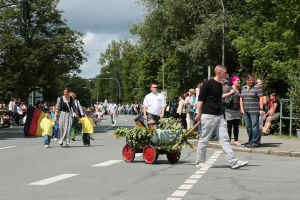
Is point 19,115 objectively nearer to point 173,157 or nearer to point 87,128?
point 87,128

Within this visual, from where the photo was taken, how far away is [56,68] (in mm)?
49375

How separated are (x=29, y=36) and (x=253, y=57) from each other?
20986 millimetres

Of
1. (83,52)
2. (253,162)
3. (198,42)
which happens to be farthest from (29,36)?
(253,162)

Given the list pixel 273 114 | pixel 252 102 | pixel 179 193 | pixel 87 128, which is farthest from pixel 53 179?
pixel 273 114

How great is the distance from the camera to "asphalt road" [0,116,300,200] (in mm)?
8352

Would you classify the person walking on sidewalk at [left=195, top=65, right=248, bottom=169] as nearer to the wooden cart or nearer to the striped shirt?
the wooden cart

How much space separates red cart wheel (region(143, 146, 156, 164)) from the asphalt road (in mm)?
128

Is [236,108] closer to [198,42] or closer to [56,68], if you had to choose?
[198,42]

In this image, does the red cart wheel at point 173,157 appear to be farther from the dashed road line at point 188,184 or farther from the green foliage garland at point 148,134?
the dashed road line at point 188,184

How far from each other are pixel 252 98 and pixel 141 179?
721 cm

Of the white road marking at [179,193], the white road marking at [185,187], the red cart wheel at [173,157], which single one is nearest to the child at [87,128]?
the red cart wheel at [173,157]

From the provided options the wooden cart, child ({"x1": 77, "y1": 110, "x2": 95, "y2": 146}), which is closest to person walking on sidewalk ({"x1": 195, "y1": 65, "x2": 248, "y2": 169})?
the wooden cart

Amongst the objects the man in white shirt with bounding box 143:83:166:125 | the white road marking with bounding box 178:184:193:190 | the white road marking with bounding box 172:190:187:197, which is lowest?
the white road marking with bounding box 172:190:187:197

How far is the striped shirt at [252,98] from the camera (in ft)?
54.4
